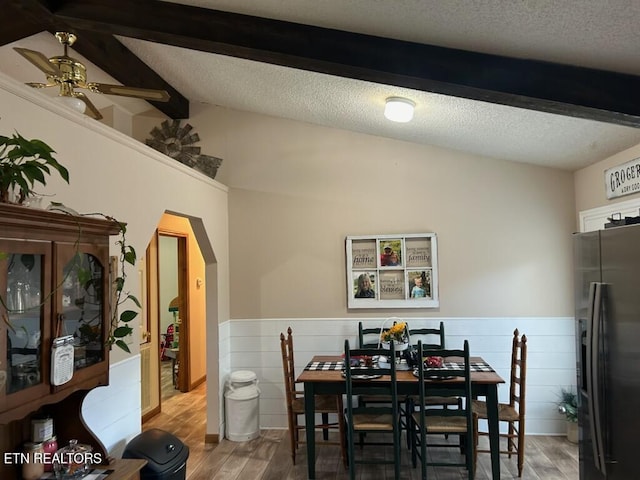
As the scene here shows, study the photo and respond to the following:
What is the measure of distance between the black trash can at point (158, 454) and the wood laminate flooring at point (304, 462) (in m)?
0.94

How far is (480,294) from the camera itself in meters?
4.15

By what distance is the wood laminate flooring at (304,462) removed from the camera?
334 cm

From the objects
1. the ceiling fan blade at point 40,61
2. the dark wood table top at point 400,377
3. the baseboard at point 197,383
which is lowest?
the baseboard at point 197,383

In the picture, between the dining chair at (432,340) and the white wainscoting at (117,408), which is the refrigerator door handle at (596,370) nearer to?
the dining chair at (432,340)

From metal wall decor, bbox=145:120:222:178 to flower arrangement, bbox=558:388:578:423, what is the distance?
3.95 m

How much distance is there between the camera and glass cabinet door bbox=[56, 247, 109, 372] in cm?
168

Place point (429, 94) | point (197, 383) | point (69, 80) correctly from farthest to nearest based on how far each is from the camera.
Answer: point (197, 383), point (429, 94), point (69, 80)

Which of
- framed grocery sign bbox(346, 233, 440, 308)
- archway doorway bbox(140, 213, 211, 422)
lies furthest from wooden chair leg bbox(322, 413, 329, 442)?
archway doorway bbox(140, 213, 211, 422)

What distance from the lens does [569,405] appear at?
12.7 ft

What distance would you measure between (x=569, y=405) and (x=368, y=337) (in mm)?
1863

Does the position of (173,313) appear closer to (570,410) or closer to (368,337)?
(368,337)

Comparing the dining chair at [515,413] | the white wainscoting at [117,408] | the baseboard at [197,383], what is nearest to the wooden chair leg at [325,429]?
the dining chair at [515,413]

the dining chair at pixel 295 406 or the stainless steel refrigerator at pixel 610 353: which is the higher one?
the stainless steel refrigerator at pixel 610 353

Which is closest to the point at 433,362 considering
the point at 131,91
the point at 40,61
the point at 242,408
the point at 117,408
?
the point at 242,408
